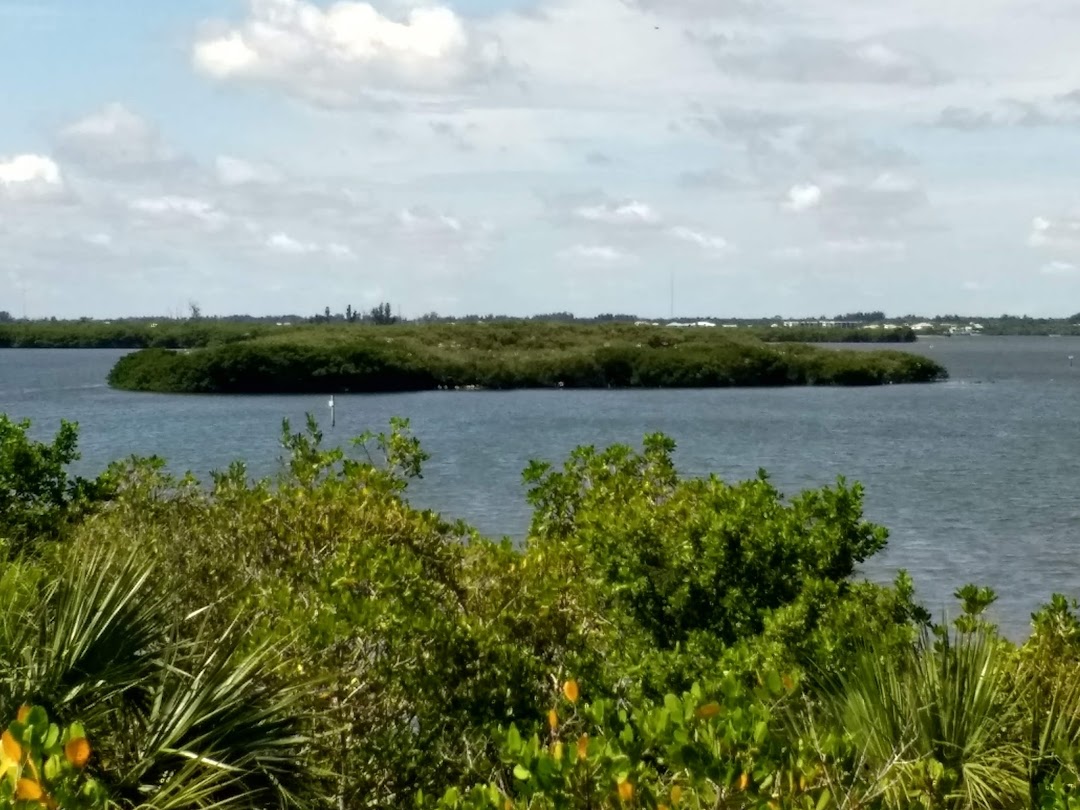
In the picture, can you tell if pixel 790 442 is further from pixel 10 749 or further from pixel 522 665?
pixel 10 749

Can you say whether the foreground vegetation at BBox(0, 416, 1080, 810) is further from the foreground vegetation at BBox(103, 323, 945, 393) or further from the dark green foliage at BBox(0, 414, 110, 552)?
the foreground vegetation at BBox(103, 323, 945, 393)

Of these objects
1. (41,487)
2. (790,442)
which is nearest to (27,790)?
(41,487)

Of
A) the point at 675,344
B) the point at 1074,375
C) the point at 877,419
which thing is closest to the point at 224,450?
the point at 877,419

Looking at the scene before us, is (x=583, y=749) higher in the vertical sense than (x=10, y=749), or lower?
lower

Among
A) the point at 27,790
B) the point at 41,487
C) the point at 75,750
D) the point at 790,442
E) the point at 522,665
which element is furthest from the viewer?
the point at 790,442

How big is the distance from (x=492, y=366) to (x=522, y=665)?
93.9m

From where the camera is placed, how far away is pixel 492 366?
339 feet

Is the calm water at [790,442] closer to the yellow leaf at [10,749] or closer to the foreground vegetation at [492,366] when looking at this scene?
the foreground vegetation at [492,366]

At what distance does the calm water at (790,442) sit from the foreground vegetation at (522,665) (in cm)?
482

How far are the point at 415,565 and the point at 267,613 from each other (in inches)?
48.4

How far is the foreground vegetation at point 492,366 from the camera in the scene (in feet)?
322

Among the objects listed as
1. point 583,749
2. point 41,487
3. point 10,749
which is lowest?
point 41,487

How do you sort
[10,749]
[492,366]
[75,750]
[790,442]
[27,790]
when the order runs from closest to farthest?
[27,790]
[10,749]
[75,750]
[790,442]
[492,366]

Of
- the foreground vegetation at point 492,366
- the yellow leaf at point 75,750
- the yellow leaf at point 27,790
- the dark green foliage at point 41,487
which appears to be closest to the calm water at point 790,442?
the foreground vegetation at point 492,366
